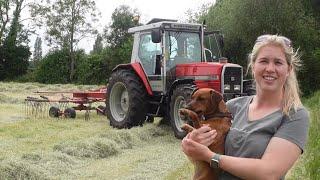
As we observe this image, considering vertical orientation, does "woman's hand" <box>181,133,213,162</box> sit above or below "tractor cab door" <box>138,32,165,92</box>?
below

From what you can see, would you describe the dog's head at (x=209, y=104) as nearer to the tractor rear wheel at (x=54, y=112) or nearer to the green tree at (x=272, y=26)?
the tractor rear wheel at (x=54, y=112)

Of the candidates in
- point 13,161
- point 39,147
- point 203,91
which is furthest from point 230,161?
point 39,147

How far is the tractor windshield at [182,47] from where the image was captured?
34.0 feet

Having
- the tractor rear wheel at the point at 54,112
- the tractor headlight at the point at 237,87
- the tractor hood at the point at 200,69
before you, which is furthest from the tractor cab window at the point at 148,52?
the tractor rear wheel at the point at 54,112

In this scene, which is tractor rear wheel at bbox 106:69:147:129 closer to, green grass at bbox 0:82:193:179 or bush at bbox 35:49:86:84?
green grass at bbox 0:82:193:179

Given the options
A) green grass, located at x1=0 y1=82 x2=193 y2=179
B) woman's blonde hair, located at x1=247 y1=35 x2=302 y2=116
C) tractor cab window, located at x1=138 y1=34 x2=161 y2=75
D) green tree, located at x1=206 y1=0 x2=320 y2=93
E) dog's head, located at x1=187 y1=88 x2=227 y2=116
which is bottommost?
green grass, located at x1=0 y1=82 x2=193 y2=179

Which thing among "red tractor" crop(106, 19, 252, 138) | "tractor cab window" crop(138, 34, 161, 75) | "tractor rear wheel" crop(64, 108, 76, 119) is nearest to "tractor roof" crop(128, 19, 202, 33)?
"red tractor" crop(106, 19, 252, 138)

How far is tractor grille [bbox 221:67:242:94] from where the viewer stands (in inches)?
389

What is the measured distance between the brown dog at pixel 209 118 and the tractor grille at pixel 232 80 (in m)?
6.86

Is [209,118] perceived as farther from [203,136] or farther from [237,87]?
[237,87]

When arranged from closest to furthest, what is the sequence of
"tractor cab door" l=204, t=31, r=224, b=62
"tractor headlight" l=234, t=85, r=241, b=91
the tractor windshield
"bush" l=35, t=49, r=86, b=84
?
"tractor headlight" l=234, t=85, r=241, b=91 < the tractor windshield < "tractor cab door" l=204, t=31, r=224, b=62 < "bush" l=35, t=49, r=86, b=84

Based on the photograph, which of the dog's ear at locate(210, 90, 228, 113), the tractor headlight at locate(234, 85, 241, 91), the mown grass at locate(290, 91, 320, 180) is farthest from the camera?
the tractor headlight at locate(234, 85, 241, 91)

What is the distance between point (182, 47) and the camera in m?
10.6

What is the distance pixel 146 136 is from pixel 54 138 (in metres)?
1.63
